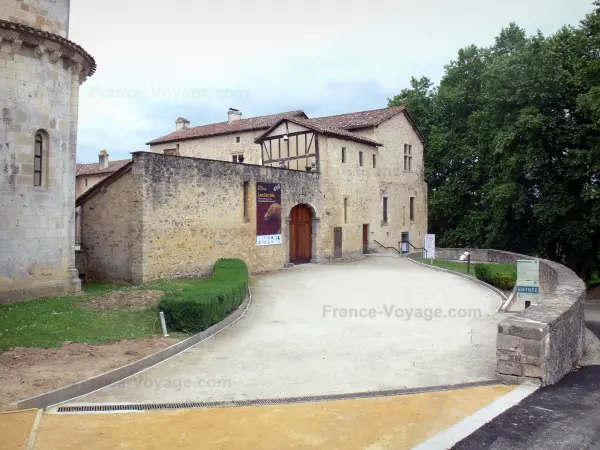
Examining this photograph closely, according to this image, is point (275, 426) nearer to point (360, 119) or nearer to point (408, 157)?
point (360, 119)

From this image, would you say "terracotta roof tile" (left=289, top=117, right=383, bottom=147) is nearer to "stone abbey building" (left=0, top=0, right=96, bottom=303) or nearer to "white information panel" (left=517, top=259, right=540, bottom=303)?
"stone abbey building" (left=0, top=0, right=96, bottom=303)

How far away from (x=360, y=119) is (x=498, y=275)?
51.4 feet

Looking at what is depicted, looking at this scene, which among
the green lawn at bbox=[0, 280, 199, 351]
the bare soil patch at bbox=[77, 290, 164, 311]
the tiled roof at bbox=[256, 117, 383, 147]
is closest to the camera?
the green lawn at bbox=[0, 280, 199, 351]

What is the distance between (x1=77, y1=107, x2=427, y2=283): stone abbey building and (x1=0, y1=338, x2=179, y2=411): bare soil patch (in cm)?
770

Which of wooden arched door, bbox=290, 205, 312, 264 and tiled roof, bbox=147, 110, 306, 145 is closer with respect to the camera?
wooden arched door, bbox=290, 205, 312, 264

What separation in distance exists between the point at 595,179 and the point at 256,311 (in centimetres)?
2080

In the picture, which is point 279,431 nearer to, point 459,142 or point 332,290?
point 332,290

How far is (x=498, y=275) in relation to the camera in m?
18.3

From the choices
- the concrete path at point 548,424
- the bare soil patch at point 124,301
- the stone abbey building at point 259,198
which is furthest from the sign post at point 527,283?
the stone abbey building at point 259,198

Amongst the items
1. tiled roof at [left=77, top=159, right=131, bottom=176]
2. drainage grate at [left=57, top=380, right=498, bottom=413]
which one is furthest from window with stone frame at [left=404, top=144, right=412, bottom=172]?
drainage grate at [left=57, top=380, right=498, bottom=413]

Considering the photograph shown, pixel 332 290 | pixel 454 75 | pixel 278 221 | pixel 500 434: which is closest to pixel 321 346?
pixel 500 434

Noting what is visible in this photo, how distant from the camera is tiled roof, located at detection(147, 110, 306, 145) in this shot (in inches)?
1229

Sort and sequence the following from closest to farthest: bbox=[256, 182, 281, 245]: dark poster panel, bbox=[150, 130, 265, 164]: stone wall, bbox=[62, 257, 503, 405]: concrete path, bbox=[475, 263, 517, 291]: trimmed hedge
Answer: bbox=[62, 257, 503, 405]: concrete path
bbox=[475, 263, 517, 291]: trimmed hedge
bbox=[256, 182, 281, 245]: dark poster panel
bbox=[150, 130, 265, 164]: stone wall

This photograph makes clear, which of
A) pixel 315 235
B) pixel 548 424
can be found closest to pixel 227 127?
pixel 315 235
